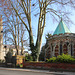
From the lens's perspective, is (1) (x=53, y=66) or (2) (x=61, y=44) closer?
(1) (x=53, y=66)

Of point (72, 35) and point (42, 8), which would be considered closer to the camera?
point (42, 8)

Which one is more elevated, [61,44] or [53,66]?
[61,44]

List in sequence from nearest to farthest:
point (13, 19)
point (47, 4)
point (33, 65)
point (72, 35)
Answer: point (33, 65) < point (47, 4) < point (13, 19) < point (72, 35)

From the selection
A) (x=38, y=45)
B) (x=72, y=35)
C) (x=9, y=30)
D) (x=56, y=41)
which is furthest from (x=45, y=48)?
(x=38, y=45)

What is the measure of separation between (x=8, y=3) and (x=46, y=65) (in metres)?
11.6

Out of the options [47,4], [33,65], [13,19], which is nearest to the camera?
[33,65]

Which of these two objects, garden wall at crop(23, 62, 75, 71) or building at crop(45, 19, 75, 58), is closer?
garden wall at crop(23, 62, 75, 71)

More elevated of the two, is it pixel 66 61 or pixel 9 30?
pixel 9 30

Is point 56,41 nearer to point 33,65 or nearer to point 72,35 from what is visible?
point 72,35

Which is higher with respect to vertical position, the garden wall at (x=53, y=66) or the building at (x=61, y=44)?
the building at (x=61, y=44)

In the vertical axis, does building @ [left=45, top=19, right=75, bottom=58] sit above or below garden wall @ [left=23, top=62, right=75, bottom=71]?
above

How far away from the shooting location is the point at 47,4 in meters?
17.0

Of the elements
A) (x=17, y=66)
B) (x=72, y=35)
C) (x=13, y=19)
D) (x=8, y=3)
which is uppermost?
(x=8, y=3)

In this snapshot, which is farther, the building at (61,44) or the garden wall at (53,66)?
the building at (61,44)
